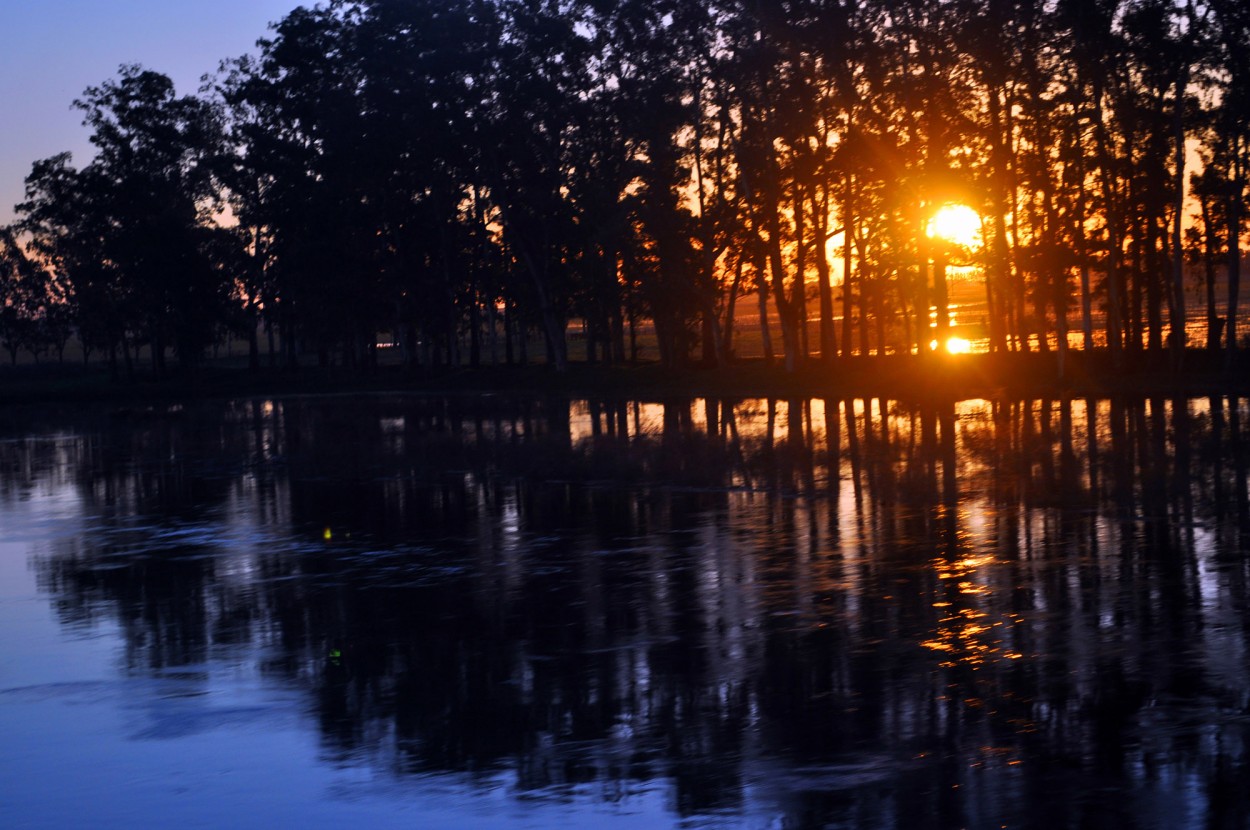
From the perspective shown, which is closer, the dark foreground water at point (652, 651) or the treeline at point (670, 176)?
Result: the dark foreground water at point (652, 651)

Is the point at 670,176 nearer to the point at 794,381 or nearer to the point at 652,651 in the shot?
the point at 794,381

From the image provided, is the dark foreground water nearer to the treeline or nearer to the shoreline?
the shoreline

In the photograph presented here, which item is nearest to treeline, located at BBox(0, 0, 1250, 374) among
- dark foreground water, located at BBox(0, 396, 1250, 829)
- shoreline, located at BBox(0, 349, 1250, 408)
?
shoreline, located at BBox(0, 349, 1250, 408)

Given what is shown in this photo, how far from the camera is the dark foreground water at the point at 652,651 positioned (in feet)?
21.2

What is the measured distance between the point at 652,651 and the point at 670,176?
53.7 meters

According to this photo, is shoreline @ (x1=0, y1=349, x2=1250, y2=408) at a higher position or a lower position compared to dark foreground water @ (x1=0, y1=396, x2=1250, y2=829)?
higher

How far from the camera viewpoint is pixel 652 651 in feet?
30.9

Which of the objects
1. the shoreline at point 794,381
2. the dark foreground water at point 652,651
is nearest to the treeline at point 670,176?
the shoreline at point 794,381

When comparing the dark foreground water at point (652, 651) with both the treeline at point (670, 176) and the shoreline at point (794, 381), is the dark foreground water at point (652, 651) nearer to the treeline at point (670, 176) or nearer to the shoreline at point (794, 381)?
the shoreline at point (794, 381)

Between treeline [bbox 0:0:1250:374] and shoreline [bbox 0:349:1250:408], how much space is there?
61.4 inches

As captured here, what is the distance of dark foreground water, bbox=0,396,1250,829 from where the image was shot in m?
6.47

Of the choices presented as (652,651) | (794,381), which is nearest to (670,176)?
(794,381)

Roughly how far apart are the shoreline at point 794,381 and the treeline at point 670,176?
1559mm

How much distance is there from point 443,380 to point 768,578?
6223 centimetres
